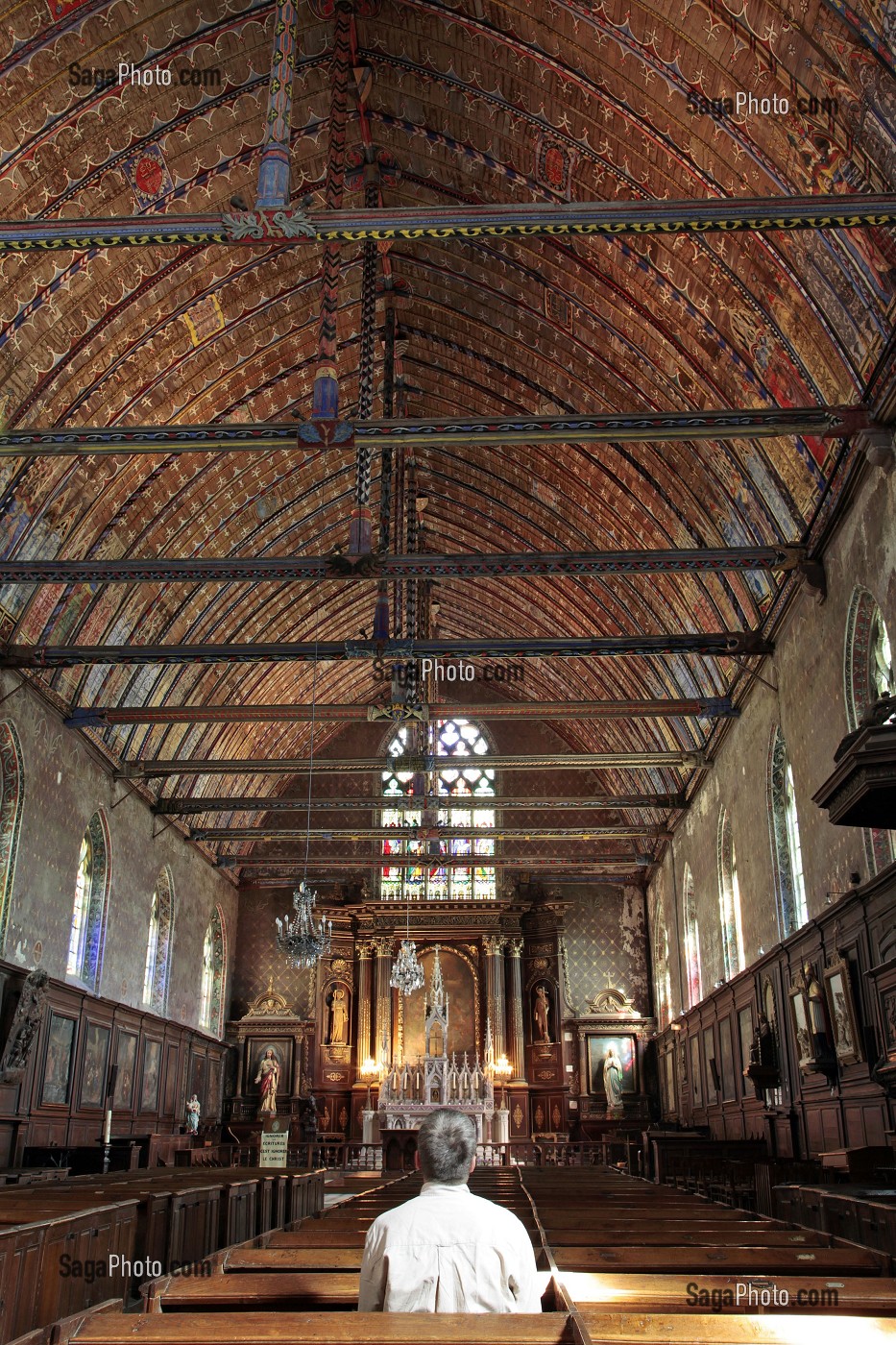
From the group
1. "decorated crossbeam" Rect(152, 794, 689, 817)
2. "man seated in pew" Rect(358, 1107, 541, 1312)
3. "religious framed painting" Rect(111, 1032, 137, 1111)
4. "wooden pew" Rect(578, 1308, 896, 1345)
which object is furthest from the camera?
"decorated crossbeam" Rect(152, 794, 689, 817)

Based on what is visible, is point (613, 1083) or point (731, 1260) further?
point (613, 1083)

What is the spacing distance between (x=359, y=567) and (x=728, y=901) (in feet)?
33.8

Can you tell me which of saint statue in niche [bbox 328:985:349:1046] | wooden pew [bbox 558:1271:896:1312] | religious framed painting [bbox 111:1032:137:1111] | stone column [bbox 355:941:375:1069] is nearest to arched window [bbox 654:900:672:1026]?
stone column [bbox 355:941:375:1069]

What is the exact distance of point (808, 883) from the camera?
47.8 ft

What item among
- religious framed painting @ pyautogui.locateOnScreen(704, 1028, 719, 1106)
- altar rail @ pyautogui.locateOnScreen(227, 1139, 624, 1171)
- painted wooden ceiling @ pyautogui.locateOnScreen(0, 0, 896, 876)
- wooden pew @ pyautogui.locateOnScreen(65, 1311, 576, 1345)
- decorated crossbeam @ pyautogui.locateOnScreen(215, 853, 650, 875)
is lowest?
altar rail @ pyautogui.locateOnScreen(227, 1139, 624, 1171)

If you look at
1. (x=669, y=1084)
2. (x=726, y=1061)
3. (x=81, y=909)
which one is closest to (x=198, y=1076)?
(x=81, y=909)

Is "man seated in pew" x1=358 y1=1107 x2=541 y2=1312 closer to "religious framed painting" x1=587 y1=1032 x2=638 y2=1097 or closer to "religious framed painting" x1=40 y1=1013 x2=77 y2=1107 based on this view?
"religious framed painting" x1=40 y1=1013 x2=77 y2=1107

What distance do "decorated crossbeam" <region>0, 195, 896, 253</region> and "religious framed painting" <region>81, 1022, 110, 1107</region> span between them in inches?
572

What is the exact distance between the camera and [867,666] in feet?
41.1

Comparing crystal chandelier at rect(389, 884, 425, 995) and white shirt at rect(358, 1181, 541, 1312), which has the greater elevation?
crystal chandelier at rect(389, 884, 425, 995)

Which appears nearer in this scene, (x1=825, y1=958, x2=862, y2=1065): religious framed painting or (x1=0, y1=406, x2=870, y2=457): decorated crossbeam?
(x1=0, y1=406, x2=870, y2=457): decorated crossbeam

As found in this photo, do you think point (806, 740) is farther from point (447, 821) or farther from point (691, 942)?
point (447, 821)

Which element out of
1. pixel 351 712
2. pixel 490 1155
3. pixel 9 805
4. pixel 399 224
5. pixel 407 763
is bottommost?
pixel 490 1155

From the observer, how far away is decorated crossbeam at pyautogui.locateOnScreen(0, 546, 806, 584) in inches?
556
